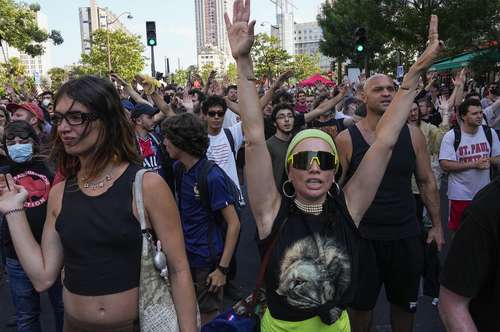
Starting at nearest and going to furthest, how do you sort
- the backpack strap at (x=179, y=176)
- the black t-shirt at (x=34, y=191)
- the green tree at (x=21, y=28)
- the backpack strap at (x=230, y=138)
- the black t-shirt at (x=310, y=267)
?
1. the black t-shirt at (x=310, y=267)
2. the black t-shirt at (x=34, y=191)
3. the backpack strap at (x=179, y=176)
4. the backpack strap at (x=230, y=138)
5. the green tree at (x=21, y=28)

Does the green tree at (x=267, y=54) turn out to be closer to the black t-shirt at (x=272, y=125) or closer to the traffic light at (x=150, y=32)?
the traffic light at (x=150, y=32)

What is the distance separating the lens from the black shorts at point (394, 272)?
3.20m

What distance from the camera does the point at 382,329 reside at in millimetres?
4039

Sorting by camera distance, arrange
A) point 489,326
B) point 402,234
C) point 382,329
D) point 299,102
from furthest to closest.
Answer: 1. point 299,102
2. point 382,329
3. point 402,234
4. point 489,326

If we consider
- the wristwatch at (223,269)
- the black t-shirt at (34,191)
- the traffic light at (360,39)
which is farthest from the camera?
the traffic light at (360,39)

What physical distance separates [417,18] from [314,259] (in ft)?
53.0

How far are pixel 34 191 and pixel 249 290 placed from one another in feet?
8.02

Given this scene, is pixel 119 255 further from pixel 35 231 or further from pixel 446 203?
pixel 446 203

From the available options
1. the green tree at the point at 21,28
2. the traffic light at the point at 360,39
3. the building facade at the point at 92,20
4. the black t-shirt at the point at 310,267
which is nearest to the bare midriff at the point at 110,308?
the black t-shirt at the point at 310,267

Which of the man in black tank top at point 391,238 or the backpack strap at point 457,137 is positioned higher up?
the backpack strap at point 457,137

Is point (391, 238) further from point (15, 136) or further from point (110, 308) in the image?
point (15, 136)

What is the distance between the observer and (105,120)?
199 cm

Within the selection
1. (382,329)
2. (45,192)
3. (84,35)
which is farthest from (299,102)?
(84,35)

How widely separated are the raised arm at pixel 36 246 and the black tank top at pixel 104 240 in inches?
5.2
